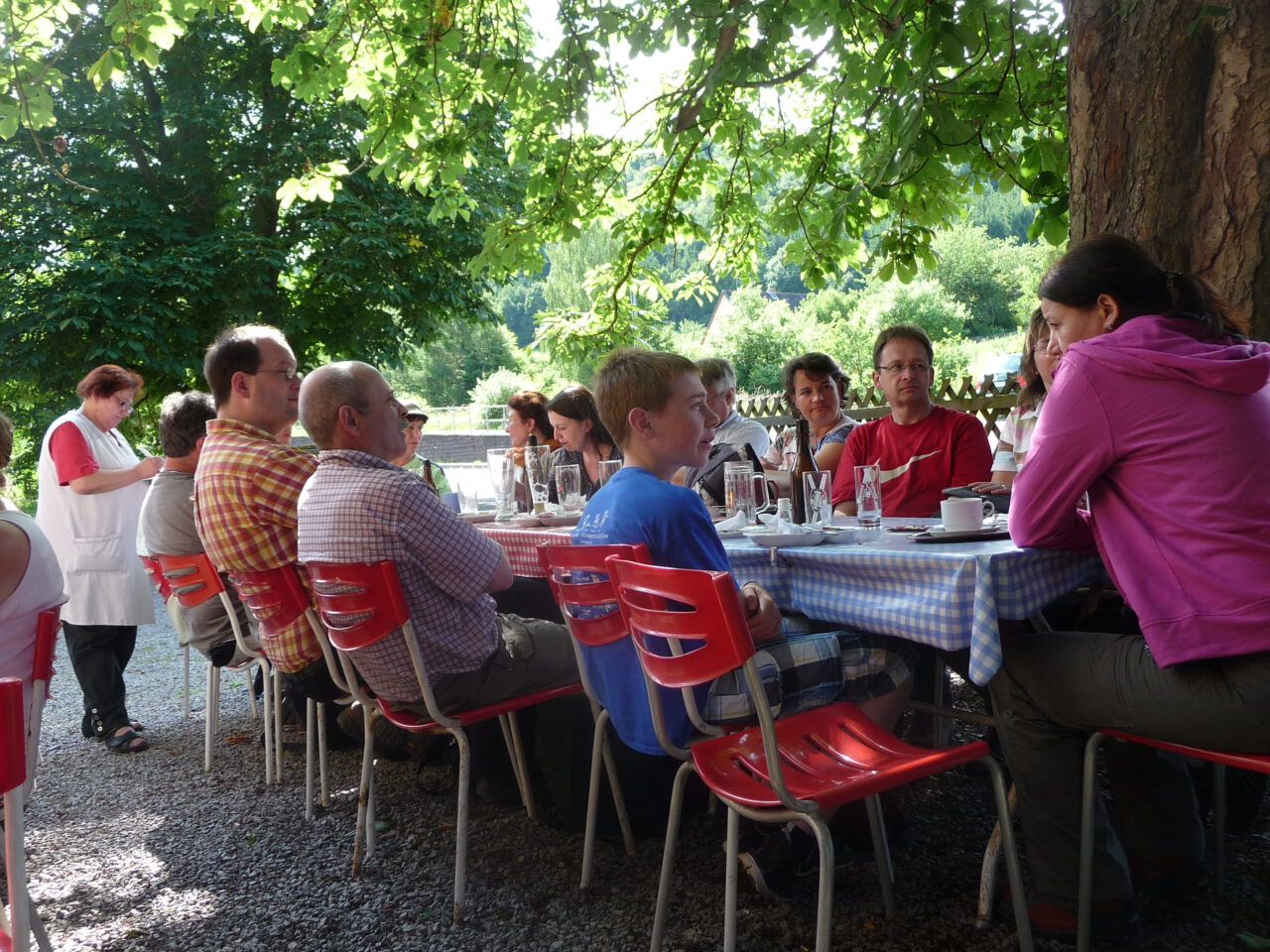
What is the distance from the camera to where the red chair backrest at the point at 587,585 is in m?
2.40

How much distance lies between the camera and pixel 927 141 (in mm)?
4059

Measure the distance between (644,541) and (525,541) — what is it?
1319 mm

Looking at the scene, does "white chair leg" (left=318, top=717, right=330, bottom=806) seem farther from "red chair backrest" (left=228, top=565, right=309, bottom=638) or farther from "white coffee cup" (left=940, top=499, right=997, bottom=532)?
"white coffee cup" (left=940, top=499, right=997, bottom=532)

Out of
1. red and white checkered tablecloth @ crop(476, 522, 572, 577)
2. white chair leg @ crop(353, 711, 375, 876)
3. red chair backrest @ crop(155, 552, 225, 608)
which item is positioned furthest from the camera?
red chair backrest @ crop(155, 552, 225, 608)

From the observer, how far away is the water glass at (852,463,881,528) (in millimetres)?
2951

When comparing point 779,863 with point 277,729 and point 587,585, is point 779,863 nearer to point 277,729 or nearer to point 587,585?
Answer: point 587,585

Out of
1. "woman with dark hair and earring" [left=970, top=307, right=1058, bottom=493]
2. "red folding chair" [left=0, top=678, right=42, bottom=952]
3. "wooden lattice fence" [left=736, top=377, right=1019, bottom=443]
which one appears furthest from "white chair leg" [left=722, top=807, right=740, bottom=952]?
"wooden lattice fence" [left=736, top=377, right=1019, bottom=443]

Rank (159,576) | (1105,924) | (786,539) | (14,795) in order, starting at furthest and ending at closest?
(159,576) < (786,539) < (1105,924) < (14,795)

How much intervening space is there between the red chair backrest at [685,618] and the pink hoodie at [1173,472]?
85 cm

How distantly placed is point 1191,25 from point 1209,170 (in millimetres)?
484

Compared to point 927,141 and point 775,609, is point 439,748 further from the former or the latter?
point 927,141

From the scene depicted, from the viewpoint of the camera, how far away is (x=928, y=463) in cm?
433

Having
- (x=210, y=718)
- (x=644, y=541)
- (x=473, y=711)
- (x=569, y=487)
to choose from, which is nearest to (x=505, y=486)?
(x=569, y=487)

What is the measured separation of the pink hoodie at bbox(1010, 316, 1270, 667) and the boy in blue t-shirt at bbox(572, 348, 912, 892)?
2.22 ft
